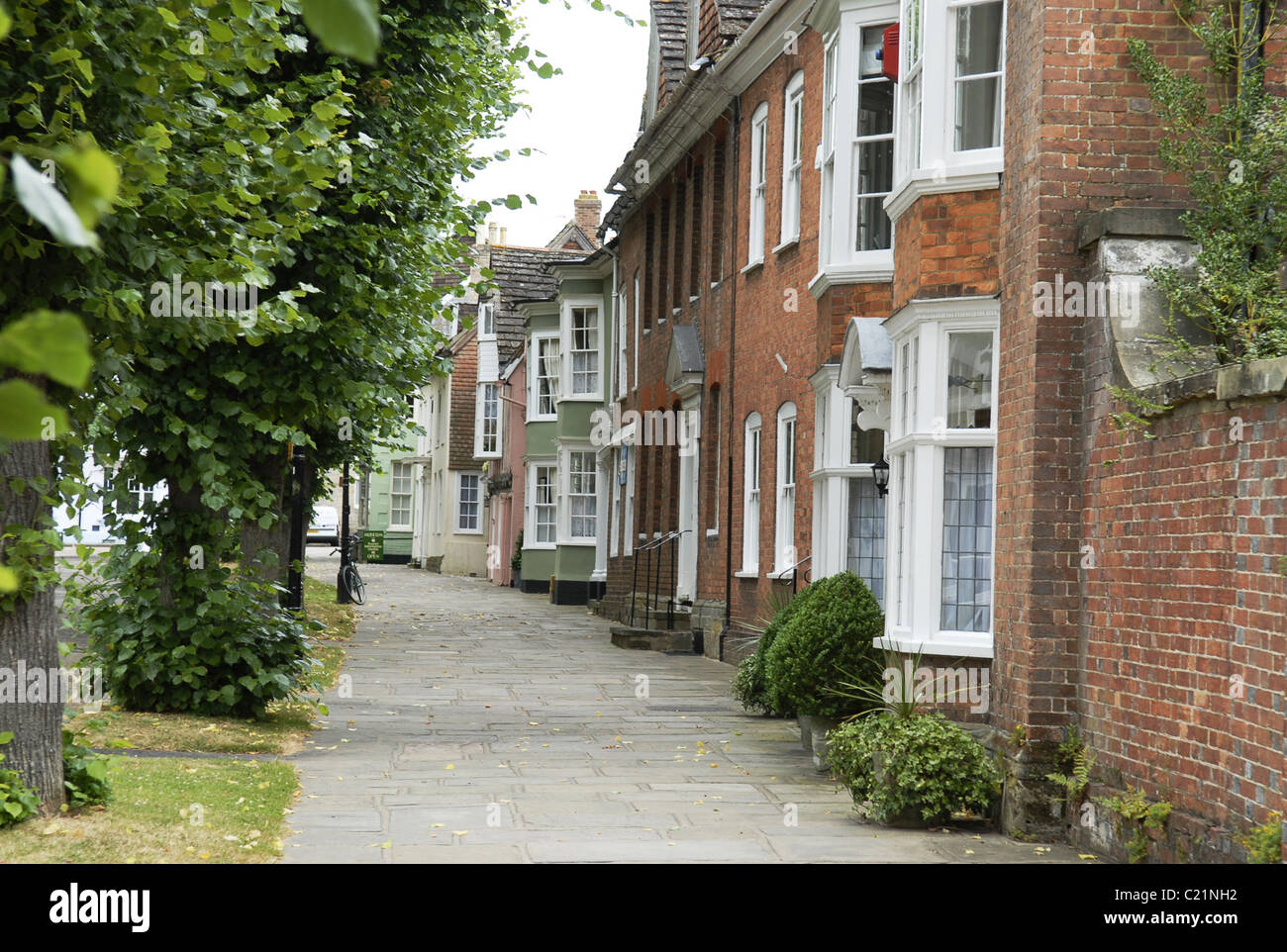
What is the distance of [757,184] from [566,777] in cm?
1147

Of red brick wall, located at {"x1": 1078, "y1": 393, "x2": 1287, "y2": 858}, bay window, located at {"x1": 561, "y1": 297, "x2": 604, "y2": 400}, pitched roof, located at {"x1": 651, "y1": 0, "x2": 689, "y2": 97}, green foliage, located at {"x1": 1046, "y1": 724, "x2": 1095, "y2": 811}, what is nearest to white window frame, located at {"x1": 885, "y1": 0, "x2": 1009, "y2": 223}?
red brick wall, located at {"x1": 1078, "y1": 393, "x2": 1287, "y2": 858}

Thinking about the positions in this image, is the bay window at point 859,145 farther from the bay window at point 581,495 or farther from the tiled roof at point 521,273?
the tiled roof at point 521,273

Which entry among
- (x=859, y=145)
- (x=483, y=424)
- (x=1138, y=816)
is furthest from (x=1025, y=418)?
(x=483, y=424)

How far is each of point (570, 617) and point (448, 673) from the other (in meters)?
12.8

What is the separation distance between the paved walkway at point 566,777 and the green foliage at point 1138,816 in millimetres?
506

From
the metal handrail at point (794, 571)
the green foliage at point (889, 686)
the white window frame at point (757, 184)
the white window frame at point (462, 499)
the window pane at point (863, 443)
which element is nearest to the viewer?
the green foliage at point (889, 686)

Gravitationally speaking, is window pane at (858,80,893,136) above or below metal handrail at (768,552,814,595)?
above

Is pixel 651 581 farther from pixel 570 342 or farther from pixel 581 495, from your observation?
pixel 570 342

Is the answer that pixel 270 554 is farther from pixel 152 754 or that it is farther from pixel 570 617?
pixel 570 617

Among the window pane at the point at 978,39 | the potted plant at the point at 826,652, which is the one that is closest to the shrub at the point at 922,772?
the potted plant at the point at 826,652

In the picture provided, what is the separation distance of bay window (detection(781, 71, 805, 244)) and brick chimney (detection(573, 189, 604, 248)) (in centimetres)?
3177

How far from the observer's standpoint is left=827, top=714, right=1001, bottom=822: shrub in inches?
350

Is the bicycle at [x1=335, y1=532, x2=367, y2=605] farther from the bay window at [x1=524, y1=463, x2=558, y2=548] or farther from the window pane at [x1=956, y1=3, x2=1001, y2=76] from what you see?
the window pane at [x1=956, y1=3, x2=1001, y2=76]

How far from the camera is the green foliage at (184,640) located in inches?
472
